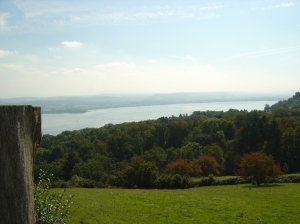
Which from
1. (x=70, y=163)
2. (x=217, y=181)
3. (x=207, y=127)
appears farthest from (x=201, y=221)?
(x=207, y=127)

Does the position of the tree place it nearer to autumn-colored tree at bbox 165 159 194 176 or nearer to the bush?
the bush

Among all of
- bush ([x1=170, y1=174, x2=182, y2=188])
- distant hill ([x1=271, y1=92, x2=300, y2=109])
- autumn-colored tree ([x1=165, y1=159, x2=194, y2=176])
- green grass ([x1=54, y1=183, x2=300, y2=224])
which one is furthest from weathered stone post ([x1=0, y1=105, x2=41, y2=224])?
distant hill ([x1=271, y1=92, x2=300, y2=109])

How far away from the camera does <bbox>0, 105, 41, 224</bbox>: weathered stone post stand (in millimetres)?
3033

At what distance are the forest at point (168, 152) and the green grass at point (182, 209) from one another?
9559mm

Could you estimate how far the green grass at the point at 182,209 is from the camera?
45.1ft

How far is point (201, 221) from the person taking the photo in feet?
44.6

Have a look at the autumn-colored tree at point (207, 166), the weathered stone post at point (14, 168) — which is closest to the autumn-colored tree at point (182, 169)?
the autumn-colored tree at point (207, 166)

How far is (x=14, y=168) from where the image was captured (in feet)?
10.2

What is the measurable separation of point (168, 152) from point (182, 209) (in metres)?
36.9

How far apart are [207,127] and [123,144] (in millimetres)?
23399

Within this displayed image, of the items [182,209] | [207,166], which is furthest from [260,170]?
[207,166]

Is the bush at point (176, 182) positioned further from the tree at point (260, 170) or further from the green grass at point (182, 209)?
the green grass at point (182, 209)

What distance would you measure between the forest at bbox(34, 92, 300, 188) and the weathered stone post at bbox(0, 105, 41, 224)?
2448cm

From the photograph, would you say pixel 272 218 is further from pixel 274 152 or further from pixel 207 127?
pixel 207 127
